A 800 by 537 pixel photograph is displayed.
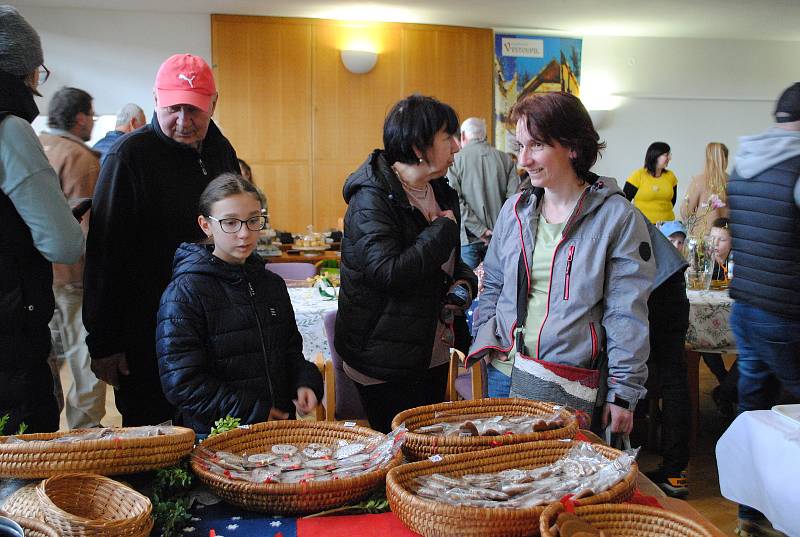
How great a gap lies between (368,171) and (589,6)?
7007 mm

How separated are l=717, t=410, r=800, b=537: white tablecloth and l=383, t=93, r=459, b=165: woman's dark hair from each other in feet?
4.00

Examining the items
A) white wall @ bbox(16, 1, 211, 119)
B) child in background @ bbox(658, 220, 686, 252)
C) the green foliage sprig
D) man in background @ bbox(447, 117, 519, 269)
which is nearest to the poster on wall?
white wall @ bbox(16, 1, 211, 119)

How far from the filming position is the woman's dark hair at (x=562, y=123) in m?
1.84

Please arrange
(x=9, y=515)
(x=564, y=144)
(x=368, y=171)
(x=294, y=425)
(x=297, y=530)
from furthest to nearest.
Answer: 1. (x=368, y=171)
2. (x=564, y=144)
3. (x=294, y=425)
4. (x=297, y=530)
5. (x=9, y=515)

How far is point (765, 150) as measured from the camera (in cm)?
265

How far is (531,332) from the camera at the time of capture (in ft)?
6.23

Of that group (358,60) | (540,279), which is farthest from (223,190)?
(358,60)

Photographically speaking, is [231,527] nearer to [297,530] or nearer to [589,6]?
[297,530]

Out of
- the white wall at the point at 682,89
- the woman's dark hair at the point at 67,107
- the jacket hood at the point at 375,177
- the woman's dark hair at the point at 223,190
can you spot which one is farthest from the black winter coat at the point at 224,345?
the white wall at the point at 682,89

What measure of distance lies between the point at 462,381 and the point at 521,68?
684 cm

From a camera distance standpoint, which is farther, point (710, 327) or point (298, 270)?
point (298, 270)

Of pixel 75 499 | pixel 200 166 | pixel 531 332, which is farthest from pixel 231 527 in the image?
pixel 200 166

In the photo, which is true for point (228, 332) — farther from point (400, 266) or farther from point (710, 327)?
point (710, 327)

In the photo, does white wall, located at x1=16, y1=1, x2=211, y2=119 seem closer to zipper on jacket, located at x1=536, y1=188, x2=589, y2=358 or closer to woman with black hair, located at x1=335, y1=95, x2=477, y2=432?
woman with black hair, located at x1=335, y1=95, x2=477, y2=432
